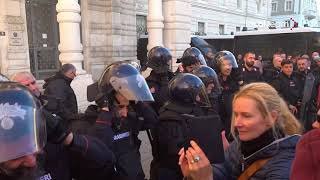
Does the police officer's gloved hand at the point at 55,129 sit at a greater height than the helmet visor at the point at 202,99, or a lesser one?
greater

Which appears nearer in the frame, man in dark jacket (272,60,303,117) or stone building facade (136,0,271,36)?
man in dark jacket (272,60,303,117)

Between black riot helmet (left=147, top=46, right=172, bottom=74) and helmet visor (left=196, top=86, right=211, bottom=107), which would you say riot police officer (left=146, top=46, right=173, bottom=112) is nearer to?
black riot helmet (left=147, top=46, right=172, bottom=74)

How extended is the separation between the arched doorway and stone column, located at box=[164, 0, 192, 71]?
4453 mm

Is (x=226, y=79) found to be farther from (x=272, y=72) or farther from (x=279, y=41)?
(x=279, y=41)

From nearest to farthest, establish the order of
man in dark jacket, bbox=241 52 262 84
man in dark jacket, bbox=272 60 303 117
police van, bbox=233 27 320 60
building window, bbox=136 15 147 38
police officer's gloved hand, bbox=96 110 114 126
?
police officer's gloved hand, bbox=96 110 114 126 < man in dark jacket, bbox=272 60 303 117 < man in dark jacket, bbox=241 52 262 84 < police van, bbox=233 27 320 60 < building window, bbox=136 15 147 38

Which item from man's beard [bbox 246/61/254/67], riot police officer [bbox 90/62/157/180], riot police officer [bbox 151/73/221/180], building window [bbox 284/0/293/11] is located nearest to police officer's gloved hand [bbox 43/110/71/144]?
riot police officer [bbox 90/62/157/180]

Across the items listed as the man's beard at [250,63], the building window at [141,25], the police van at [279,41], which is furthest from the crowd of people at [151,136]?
the building window at [141,25]

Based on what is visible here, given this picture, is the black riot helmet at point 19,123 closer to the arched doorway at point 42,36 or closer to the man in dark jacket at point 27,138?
the man in dark jacket at point 27,138

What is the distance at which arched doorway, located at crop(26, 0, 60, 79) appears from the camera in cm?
1082

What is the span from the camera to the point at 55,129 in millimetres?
1664

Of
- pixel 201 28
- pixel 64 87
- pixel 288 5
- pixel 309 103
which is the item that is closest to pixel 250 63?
pixel 309 103

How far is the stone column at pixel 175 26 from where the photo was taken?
14.0 metres

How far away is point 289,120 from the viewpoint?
1932 millimetres

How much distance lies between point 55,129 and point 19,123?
25 centimetres
